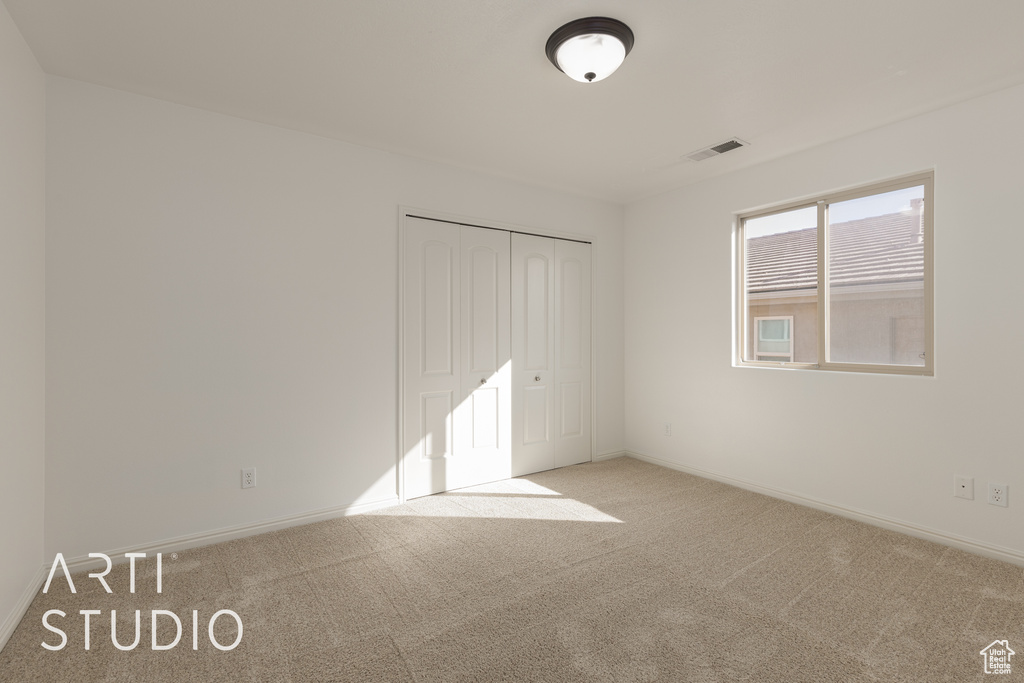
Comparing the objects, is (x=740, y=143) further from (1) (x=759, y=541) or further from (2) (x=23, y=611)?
(2) (x=23, y=611)

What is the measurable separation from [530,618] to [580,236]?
3.45 metres

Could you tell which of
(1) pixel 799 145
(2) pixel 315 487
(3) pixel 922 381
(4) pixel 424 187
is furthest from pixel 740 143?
(2) pixel 315 487

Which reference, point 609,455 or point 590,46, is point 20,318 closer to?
point 590,46

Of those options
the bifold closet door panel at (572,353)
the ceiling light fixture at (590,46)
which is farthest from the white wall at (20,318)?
the bifold closet door panel at (572,353)

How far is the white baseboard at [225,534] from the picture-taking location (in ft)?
8.45

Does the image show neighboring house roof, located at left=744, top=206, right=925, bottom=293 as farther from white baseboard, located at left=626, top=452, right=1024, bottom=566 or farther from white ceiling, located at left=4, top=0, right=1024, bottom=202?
white baseboard, located at left=626, top=452, right=1024, bottom=566

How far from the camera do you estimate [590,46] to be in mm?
2209

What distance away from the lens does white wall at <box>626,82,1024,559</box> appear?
271 centimetres

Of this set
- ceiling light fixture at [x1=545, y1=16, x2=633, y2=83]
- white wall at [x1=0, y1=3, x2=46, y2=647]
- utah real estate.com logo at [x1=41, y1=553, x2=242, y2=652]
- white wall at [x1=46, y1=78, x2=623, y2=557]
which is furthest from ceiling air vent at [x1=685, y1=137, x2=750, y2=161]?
utah real estate.com logo at [x1=41, y1=553, x2=242, y2=652]

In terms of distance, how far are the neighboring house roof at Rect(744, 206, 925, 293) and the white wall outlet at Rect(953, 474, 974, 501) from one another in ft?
4.06

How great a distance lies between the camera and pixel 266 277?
3092mm

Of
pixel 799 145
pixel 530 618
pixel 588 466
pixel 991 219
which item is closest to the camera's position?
pixel 530 618

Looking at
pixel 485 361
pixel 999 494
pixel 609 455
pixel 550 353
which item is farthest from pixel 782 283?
pixel 485 361

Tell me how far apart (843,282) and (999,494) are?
1.54 meters
